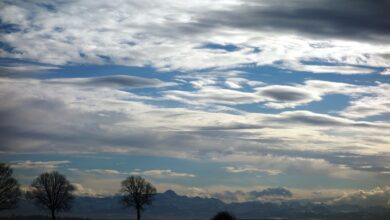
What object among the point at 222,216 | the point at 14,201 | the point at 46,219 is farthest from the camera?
the point at 46,219

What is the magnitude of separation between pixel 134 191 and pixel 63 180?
737 inches

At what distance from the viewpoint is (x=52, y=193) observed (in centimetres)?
13750

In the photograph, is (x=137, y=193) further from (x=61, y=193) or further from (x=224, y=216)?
(x=224, y=216)

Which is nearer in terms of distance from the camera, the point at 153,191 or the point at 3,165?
the point at 3,165

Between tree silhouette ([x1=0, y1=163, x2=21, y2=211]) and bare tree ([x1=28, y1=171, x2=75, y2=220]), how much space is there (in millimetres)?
8808

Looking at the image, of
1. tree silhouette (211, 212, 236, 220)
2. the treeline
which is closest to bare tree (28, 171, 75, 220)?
the treeline

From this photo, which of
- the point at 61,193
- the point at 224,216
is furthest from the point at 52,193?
the point at 224,216

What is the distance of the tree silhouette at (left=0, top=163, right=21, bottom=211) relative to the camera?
125300 mm

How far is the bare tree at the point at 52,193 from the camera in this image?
136m

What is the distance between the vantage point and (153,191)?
460ft

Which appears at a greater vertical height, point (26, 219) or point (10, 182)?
point (10, 182)

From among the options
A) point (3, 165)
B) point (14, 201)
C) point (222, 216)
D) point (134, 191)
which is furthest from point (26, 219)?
point (222, 216)

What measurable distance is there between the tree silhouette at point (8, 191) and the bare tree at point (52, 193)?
28.9 ft

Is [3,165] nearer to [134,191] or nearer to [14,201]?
[14,201]
